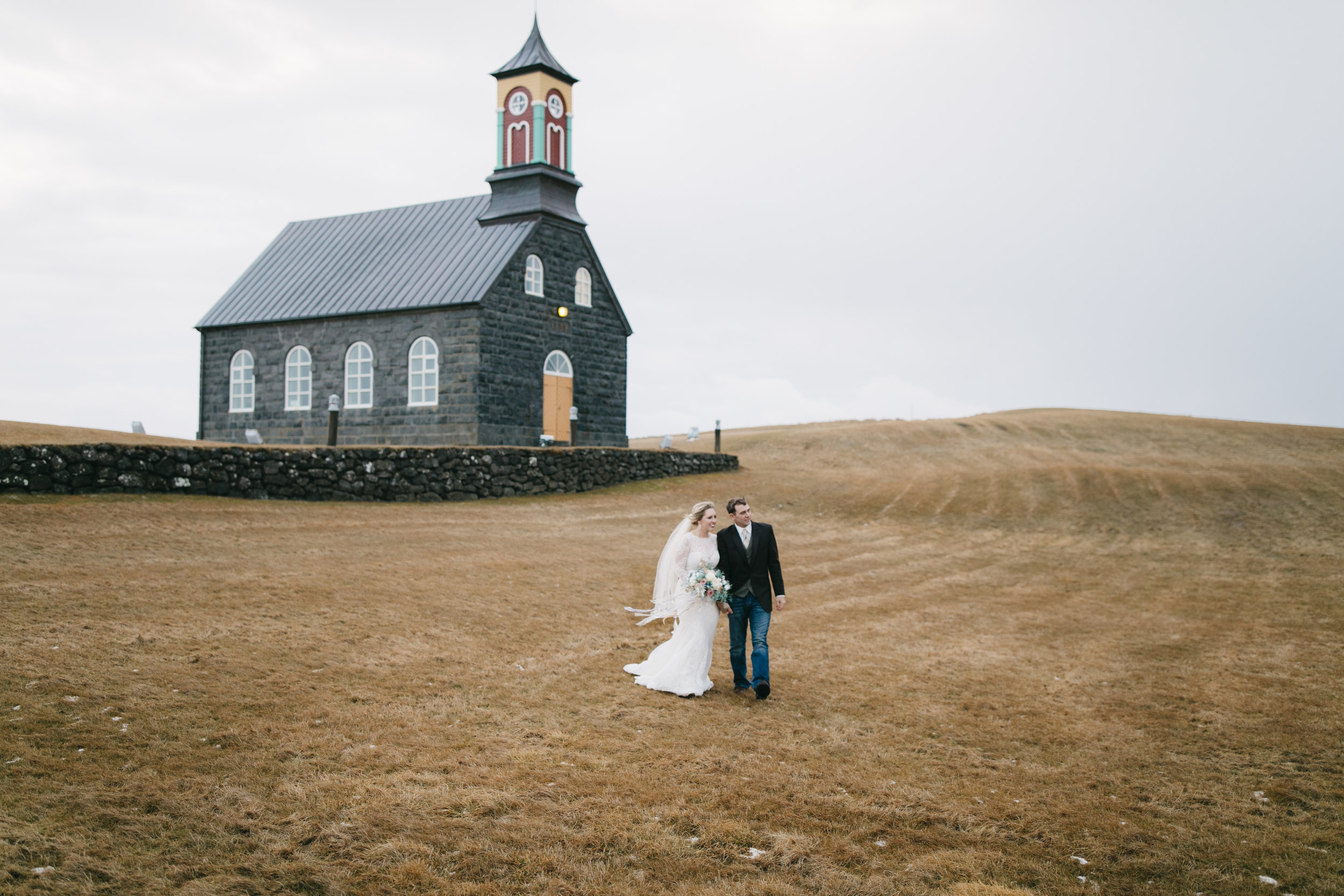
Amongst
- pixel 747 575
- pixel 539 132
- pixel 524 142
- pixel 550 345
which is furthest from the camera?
pixel 524 142

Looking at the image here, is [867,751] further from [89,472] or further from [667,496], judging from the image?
[667,496]

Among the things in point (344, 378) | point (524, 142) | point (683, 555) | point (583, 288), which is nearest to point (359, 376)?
point (344, 378)

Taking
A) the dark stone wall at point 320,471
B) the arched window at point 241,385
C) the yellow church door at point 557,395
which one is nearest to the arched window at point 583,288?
the yellow church door at point 557,395

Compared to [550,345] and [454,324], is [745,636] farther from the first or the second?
[550,345]

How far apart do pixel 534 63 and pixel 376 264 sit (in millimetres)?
8962

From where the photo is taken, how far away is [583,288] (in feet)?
108

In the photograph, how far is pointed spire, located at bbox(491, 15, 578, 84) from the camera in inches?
1262

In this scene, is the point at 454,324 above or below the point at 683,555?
above

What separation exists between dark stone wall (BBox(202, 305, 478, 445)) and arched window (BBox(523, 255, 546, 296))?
8.12 feet

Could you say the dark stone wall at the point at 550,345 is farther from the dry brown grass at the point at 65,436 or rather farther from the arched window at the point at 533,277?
the dry brown grass at the point at 65,436

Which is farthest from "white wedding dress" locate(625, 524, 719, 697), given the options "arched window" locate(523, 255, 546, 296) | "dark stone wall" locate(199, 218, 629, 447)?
"arched window" locate(523, 255, 546, 296)

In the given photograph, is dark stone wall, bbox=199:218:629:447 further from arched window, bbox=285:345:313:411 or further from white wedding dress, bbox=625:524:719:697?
white wedding dress, bbox=625:524:719:697

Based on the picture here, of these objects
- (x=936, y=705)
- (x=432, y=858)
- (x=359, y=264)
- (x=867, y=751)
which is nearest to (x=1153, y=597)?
(x=936, y=705)

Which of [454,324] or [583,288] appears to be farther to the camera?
[583,288]
